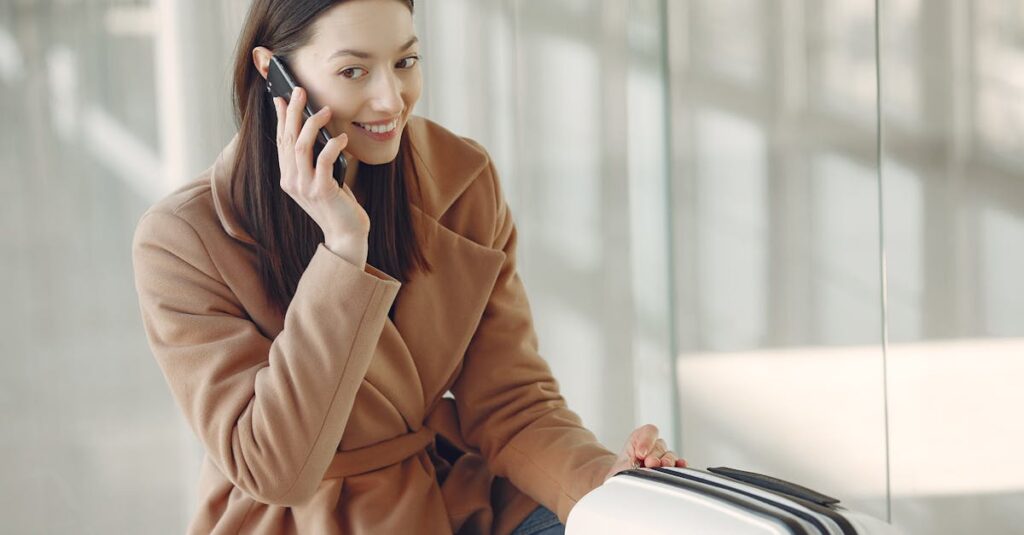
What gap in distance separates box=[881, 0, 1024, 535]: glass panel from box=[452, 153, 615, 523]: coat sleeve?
2.98 feet

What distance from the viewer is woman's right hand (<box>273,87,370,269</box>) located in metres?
1.36

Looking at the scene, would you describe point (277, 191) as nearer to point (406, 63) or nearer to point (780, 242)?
point (406, 63)

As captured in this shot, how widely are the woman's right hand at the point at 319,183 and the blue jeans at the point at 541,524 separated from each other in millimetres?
415

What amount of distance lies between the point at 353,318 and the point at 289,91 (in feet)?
0.96

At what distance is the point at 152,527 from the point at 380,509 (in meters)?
1.13

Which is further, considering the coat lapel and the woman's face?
the coat lapel

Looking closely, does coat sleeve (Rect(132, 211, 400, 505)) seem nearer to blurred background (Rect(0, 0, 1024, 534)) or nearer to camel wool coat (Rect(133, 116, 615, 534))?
camel wool coat (Rect(133, 116, 615, 534))

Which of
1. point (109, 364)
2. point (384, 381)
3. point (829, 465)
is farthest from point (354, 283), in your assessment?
point (829, 465)

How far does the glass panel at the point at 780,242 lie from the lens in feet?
7.66

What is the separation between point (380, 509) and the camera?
1479 mm

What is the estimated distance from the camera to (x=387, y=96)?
4.61 ft

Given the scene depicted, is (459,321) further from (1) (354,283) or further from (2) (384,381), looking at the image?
(1) (354,283)

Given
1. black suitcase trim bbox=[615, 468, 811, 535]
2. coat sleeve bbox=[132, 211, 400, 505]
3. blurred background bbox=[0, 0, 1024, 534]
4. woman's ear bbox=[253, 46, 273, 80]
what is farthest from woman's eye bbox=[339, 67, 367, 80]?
blurred background bbox=[0, 0, 1024, 534]

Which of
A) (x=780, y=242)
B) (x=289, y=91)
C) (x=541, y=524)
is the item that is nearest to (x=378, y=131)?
(x=289, y=91)
